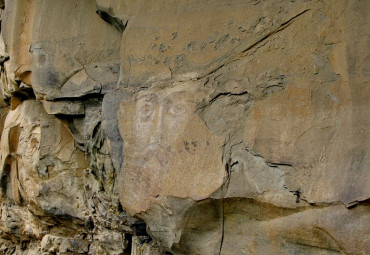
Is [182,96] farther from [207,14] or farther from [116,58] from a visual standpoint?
[116,58]

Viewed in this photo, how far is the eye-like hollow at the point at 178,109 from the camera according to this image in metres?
1.91

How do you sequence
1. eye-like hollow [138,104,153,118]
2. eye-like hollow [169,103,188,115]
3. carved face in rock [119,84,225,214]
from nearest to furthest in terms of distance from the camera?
carved face in rock [119,84,225,214], eye-like hollow [169,103,188,115], eye-like hollow [138,104,153,118]

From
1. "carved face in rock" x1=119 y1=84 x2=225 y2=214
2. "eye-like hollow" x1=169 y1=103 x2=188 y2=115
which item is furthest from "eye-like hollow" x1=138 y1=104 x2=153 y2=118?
"eye-like hollow" x1=169 y1=103 x2=188 y2=115

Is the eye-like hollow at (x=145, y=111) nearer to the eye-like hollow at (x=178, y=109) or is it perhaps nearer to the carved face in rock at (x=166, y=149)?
the carved face in rock at (x=166, y=149)

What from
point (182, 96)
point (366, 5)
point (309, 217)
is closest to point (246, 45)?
point (182, 96)

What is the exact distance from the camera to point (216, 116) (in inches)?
72.8

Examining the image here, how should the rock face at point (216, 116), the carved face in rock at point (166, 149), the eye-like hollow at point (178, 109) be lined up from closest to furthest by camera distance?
the rock face at point (216, 116) < the carved face in rock at point (166, 149) < the eye-like hollow at point (178, 109)

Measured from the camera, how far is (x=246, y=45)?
1840 millimetres

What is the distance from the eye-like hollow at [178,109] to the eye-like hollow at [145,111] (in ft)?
0.37

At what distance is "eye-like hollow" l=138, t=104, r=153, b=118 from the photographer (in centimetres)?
201

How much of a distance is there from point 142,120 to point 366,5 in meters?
1.00

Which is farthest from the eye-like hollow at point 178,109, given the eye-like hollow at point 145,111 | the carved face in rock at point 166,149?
the eye-like hollow at point 145,111

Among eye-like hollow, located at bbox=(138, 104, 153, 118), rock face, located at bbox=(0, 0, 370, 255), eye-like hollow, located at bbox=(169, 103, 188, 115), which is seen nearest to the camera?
rock face, located at bbox=(0, 0, 370, 255)

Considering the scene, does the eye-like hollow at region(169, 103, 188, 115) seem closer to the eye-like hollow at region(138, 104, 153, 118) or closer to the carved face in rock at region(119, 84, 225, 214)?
the carved face in rock at region(119, 84, 225, 214)
